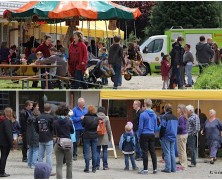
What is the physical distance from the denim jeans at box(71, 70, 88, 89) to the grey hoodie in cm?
446

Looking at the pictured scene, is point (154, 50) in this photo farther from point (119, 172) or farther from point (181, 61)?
point (119, 172)

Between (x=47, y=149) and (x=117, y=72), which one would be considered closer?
(x=47, y=149)

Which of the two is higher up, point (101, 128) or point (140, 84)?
point (140, 84)

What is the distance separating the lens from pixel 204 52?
22.0m

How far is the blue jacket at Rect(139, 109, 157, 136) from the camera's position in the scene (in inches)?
591

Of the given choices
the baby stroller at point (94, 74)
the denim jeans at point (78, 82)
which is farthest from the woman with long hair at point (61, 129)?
the baby stroller at point (94, 74)

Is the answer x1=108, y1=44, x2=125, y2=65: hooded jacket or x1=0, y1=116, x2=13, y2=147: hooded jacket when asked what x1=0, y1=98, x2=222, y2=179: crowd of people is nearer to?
x1=0, y1=116, x2=13, y2=147: hooded jacket

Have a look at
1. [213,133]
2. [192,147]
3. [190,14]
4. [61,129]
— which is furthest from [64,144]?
[190,14]

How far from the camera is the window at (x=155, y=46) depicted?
32922mm

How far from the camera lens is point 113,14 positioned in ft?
66.7

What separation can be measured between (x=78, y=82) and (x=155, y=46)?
14827mm

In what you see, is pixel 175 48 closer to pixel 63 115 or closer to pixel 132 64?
pixel 132 64

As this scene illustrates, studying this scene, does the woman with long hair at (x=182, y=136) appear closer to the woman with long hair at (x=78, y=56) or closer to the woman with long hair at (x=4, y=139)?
the woman with long hair at (x=78, y=56)

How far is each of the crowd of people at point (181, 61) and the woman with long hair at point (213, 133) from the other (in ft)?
10.0
